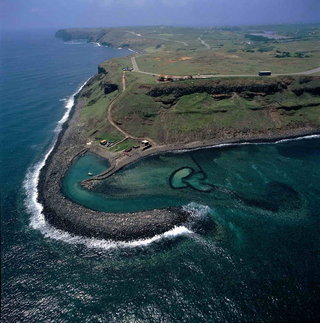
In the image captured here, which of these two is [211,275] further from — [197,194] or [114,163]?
[114,163]

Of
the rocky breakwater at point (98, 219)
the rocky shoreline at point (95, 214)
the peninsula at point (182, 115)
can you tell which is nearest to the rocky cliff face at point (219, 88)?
the peninsula at point (182, 115)

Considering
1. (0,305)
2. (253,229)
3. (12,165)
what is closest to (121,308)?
(0,305)

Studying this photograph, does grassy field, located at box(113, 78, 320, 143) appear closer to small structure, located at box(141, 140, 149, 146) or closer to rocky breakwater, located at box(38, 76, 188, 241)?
small structure, located at box(141, 140, 149, 146)

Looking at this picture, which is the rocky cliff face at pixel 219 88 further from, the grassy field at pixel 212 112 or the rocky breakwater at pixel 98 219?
the rocky breakwater at pixel 98 219

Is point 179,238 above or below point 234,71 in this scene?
below

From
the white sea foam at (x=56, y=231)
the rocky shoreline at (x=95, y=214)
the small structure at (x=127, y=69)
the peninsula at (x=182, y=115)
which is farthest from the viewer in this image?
the small structure at (x=127, y=69)

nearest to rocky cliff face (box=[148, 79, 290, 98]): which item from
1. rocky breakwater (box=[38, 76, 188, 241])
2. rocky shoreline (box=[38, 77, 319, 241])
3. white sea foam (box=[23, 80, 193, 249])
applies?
rocky shoreline (box=[38, 77, 319, 241])

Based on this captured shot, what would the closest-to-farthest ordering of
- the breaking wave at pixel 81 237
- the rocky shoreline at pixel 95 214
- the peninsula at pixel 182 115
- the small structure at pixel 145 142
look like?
the breaking wave at pixel 81 237 → the rocky shoreline at pixel 95 214 → the peninsula at pixel 182 115 → the small structure at pixel 145 142

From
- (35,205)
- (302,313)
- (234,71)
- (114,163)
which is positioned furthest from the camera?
(234,71)
